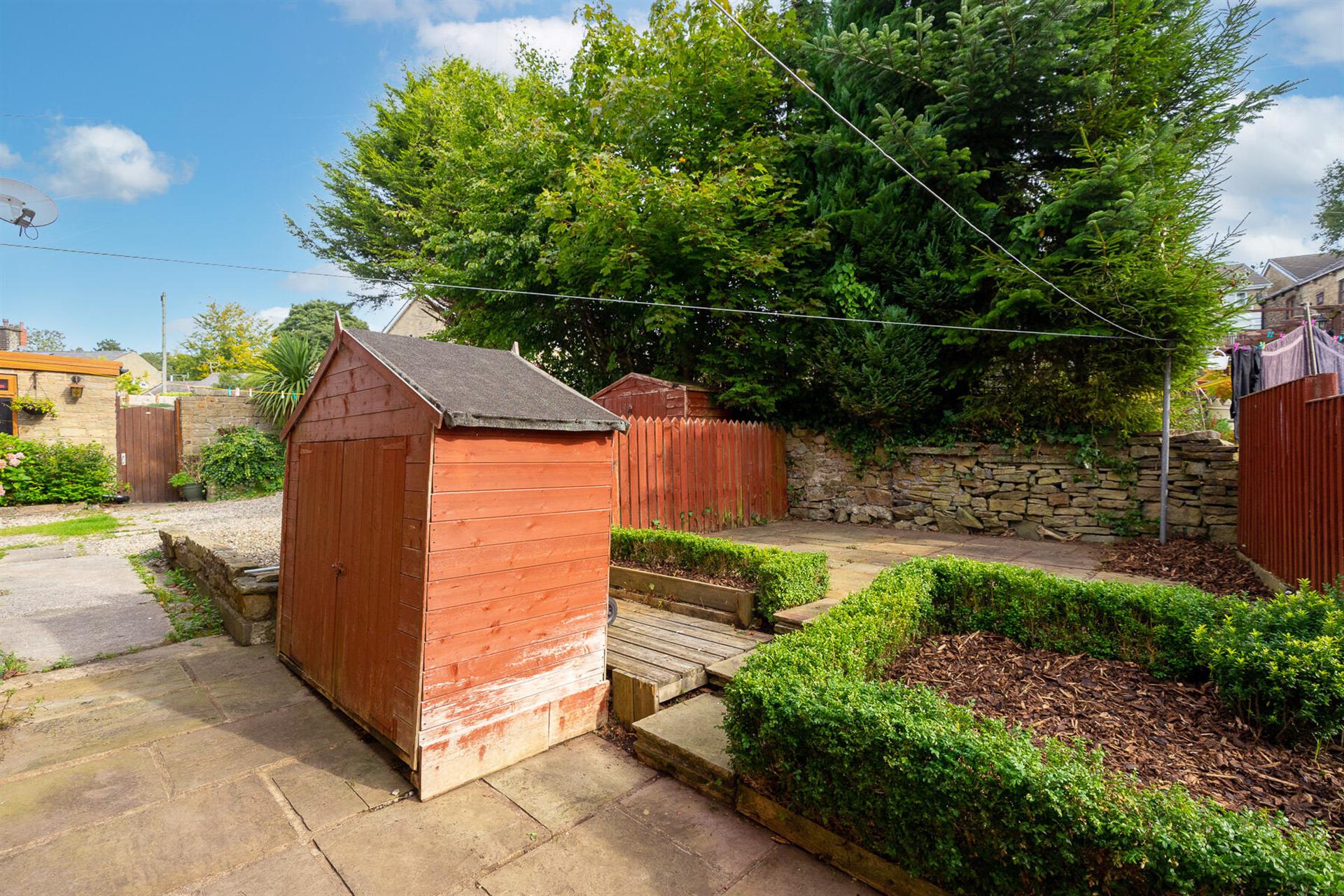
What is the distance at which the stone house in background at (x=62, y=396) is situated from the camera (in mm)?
11656

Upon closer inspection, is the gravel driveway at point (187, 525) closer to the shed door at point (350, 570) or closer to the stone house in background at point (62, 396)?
the stone house in background at point (62, 396)

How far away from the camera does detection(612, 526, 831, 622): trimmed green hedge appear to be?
14.3 feet

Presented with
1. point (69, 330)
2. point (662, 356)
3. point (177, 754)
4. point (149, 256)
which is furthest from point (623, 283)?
point (69, 330)

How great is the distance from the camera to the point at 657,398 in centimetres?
1030

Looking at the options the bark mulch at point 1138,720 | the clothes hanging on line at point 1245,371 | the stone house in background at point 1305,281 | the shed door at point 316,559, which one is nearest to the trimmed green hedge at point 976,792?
the bark mulch at point 1138,720

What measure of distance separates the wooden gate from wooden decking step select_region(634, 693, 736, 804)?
15475mm

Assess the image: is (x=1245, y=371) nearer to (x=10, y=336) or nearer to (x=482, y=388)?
(x=482, y=388)

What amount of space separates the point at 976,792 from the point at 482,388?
2854mm

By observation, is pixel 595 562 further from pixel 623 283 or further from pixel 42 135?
pixel 623 283

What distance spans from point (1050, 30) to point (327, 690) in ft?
32.7

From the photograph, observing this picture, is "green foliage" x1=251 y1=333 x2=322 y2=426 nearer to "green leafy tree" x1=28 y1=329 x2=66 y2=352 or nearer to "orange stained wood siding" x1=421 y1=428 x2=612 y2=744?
"orange stained wood siding" x1=421 y1=428 x2=612 y2=744

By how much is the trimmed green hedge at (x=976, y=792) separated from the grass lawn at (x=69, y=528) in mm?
11907

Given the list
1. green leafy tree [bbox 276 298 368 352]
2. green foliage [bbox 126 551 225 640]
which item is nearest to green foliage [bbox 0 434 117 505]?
green foliage [bbox 126 551 225 640]

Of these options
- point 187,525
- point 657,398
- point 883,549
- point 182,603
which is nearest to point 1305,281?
point 883,549
